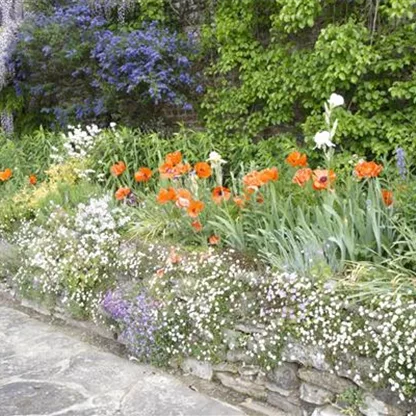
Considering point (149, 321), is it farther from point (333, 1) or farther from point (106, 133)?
point (333, 1)

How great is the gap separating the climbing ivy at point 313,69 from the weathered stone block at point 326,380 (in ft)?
8.52

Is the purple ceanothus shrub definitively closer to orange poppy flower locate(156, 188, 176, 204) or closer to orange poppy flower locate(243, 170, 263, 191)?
orange poppy flower locate(156, 188, 176, 204)

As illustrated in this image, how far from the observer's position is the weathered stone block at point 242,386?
9.16 ft

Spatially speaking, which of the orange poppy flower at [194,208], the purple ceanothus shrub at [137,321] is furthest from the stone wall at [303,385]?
the orange poppy flower at [194,208]

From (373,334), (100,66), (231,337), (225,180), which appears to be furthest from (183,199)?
(100,66)

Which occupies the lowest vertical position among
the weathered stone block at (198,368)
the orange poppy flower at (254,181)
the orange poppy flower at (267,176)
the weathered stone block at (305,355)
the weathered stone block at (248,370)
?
the weathered stone block at (198,368)

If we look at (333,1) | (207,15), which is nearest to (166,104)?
(207,15)

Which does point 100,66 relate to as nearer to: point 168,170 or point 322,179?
point 168,170

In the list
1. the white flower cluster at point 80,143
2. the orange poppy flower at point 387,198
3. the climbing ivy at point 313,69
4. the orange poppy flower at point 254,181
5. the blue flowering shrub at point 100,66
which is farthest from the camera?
the blue flowering shrub at point 100,66

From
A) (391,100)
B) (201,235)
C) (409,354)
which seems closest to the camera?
(409,354)

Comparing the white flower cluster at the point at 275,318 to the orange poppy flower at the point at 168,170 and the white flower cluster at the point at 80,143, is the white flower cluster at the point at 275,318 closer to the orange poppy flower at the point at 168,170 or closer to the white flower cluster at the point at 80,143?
the orange poppy flower at the point at 168,170

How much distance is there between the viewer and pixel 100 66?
6441mm

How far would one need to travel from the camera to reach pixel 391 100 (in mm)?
4824

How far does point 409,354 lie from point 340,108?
122 inches
